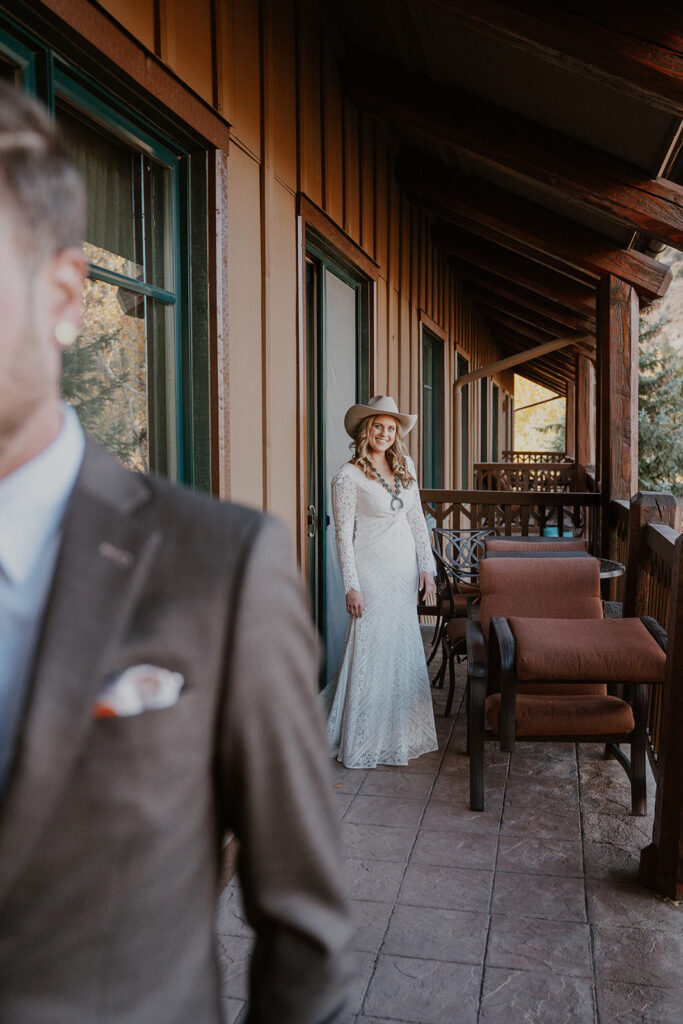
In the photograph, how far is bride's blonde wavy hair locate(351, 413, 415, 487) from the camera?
4.32 meters

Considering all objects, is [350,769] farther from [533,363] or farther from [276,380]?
[533,363]

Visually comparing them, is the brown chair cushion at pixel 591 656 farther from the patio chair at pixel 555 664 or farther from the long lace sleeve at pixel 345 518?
the long lace sleeve at pixel 345 518

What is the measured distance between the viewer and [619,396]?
661cm

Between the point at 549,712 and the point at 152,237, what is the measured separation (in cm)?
248

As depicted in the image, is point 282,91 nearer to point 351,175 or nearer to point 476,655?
point 351,175

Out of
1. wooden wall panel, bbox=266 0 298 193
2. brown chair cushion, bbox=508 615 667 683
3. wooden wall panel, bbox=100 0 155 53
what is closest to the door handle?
wooden wall panel, bbox=266 0 298 193

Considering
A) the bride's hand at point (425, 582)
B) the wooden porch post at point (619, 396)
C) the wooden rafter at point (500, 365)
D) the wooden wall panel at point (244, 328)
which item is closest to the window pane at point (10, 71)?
the wooden wall panel at point (244, 328)

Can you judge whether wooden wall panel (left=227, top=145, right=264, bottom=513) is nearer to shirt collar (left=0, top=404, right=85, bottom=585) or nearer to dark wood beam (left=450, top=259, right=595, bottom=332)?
shirt collar (left=0, top=404, right=85, bottom=585)

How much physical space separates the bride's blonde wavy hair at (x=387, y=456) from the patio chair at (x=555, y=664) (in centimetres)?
62

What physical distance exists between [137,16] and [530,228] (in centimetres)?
480

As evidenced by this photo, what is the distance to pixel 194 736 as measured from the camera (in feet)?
2.48

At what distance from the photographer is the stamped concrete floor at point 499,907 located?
232 centimetres

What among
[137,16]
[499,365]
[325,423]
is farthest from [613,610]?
[499,365]

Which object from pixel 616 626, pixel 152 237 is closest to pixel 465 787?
pixel 616 626
